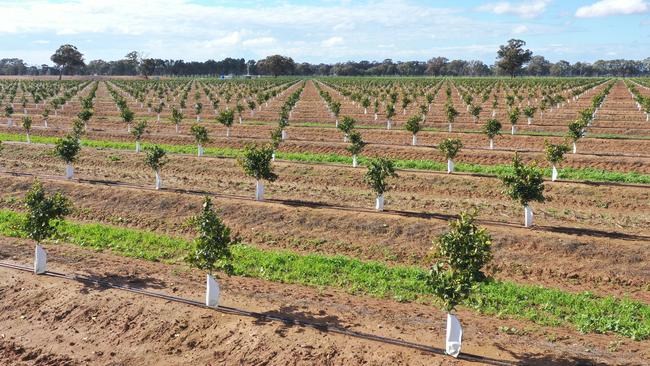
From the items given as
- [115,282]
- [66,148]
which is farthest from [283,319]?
[66,148]

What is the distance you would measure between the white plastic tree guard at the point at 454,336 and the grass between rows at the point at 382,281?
30.4 inches

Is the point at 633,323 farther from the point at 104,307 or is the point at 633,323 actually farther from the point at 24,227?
the point at 24,227

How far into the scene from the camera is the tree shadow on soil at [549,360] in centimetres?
1287

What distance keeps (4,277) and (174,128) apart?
3587cm

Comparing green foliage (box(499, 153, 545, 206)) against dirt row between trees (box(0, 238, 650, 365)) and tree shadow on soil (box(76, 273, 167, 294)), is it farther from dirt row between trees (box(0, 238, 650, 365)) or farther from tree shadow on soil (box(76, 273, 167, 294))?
tree shadow on soil (box(76, 273, 167, 294))

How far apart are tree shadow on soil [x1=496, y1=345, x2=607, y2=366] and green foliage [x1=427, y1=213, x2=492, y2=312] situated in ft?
6.35

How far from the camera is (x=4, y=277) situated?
18.7 m

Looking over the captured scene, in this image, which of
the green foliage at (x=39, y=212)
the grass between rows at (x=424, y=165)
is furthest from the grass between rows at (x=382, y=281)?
the grass between rows at (x=424, y=165)

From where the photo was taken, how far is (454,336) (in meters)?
13.2

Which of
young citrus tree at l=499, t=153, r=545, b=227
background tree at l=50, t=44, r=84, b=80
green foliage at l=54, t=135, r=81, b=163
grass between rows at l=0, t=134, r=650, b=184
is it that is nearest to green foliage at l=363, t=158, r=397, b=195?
young citrus tree at l=499, t=153, r=545, b=227

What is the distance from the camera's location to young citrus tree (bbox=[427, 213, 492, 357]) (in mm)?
13016

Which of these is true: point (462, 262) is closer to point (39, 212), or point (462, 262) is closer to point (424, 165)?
point (39, 212)

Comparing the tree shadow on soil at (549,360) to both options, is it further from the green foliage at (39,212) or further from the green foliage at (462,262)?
the green foliage at (39,212)

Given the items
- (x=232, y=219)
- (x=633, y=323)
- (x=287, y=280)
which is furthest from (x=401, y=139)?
(x=633, y=323)
